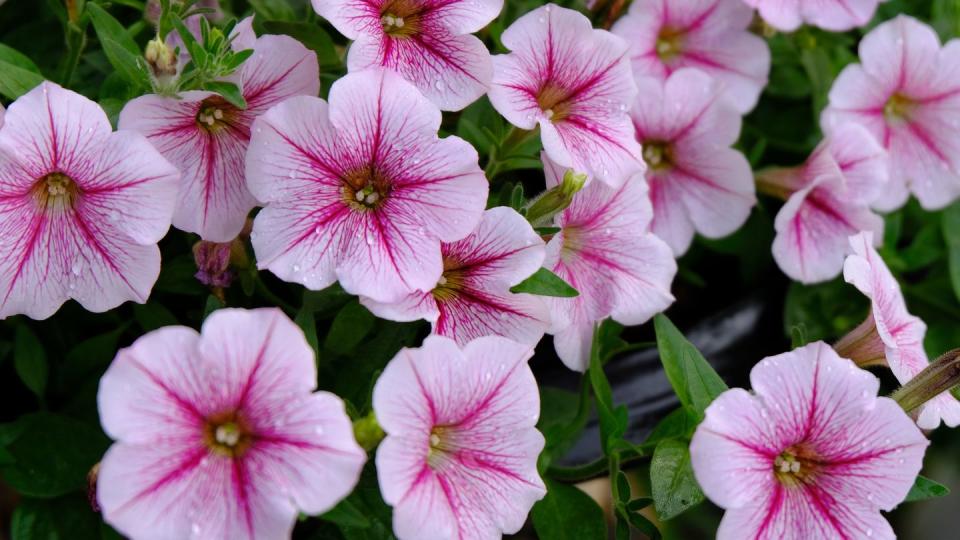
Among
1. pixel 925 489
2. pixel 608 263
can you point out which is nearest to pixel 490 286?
pixel 608 263

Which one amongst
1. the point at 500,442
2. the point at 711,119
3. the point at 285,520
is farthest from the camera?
the point at 711,119

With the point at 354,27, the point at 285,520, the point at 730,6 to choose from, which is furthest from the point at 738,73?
the point at 285,520

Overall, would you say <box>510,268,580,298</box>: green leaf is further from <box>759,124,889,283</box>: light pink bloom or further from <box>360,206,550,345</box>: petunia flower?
<box>759,124,889,283</box>: light pink bloom

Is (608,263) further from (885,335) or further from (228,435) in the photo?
(228,435)

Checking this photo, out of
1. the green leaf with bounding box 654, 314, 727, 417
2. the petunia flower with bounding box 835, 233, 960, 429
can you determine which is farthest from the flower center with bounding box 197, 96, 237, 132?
the petunia flower with bounding box 835, 233, 960, 429

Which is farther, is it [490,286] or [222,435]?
[490,286]

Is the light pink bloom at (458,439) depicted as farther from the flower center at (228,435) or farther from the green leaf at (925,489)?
the green leaf at (925,489)

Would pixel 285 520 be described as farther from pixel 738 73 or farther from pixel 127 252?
pixel 738 73
